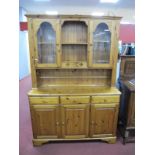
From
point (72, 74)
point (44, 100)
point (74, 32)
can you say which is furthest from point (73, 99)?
point (74, 32)

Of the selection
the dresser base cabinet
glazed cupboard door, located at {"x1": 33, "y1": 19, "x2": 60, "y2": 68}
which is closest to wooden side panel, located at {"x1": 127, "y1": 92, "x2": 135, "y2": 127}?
the dresser base cabinet

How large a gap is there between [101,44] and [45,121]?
4.36ft

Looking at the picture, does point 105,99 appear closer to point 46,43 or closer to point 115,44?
point 115,44

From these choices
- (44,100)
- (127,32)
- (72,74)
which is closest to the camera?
(44,100)

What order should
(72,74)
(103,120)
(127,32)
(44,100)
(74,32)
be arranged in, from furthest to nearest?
(127,32)
(72,74)
(74,32)
(103,120)
(44,100)

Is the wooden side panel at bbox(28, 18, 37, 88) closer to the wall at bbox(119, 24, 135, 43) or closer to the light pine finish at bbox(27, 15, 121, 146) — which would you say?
the light pine finish at bbox(27, 15, 121, 146)

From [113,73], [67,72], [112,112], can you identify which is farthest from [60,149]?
[113,73]

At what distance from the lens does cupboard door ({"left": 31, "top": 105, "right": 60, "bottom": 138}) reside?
2045mm

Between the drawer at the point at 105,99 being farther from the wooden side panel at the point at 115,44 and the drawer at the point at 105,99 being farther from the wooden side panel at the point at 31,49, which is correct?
the wooden side panel at the point at 31,49

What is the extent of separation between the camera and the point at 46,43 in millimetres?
2178

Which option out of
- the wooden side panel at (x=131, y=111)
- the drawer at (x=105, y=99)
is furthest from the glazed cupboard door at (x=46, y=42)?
the wooden side panel at (x=131, y=111)
